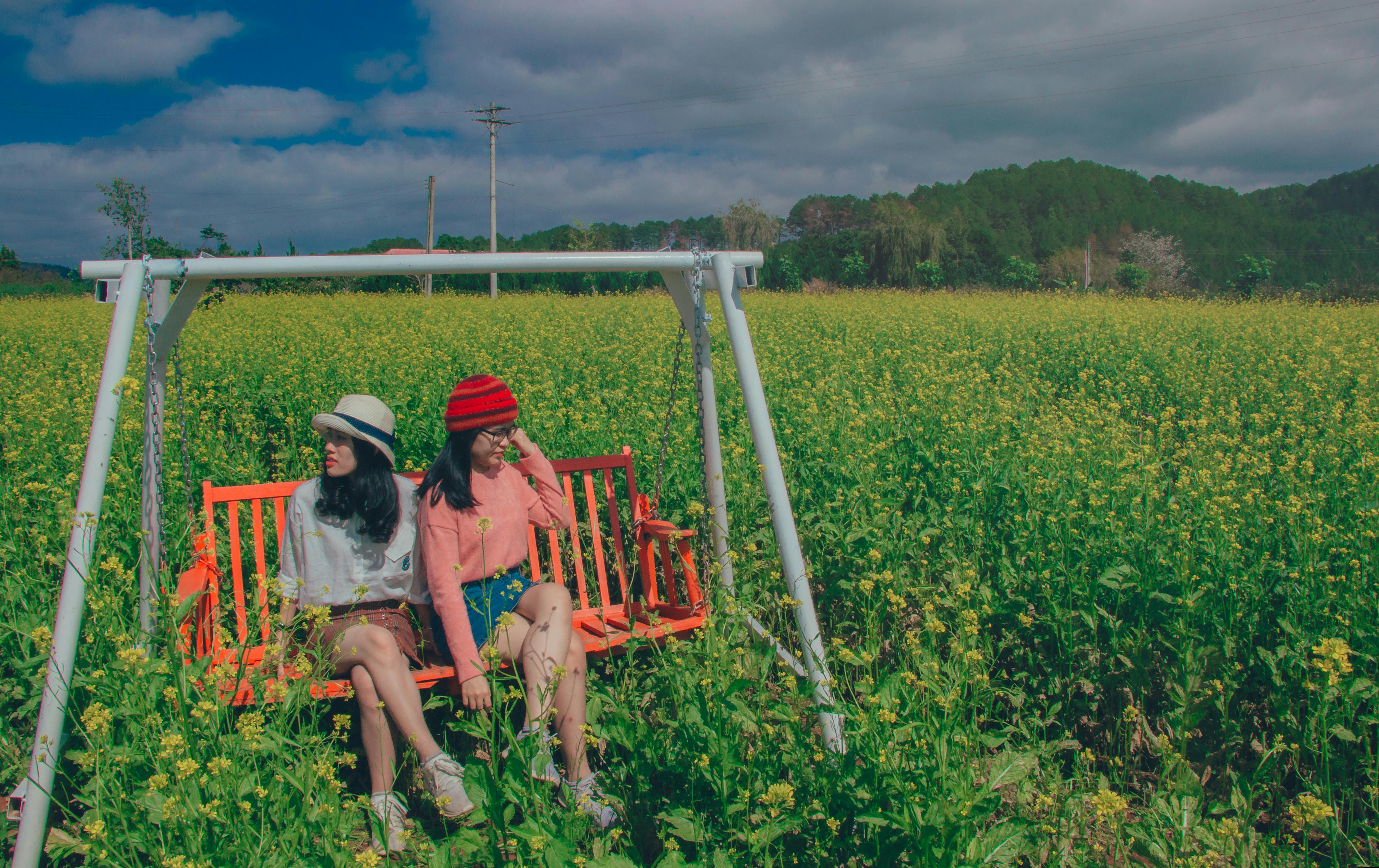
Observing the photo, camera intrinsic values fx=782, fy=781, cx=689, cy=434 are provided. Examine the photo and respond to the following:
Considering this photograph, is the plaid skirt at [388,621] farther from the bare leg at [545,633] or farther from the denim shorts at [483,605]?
the bare leg at [545,633]

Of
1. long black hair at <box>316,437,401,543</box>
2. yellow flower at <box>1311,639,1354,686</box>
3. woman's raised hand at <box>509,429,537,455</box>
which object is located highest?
woman's raised hand at <box>509,429,537,455</box>

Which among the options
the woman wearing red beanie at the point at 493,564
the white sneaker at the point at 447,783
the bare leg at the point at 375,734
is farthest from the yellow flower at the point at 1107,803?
the bare leg at the point at 375,734

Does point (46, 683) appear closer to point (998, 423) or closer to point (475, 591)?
point (475, 591)

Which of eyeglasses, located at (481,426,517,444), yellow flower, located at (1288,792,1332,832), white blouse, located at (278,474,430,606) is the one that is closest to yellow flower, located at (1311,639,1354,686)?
yellow flower, located at (1288,792,1332,832)

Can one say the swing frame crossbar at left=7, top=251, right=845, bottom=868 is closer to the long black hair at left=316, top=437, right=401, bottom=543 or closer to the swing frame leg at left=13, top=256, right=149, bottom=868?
the swing frame leg at left=13, top=256, right=149, bottom=868

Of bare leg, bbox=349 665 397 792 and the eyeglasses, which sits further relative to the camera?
the eyeglasses

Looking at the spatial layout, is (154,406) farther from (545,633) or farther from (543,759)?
(543,759)

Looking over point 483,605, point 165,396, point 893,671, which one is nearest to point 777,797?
point 893,671

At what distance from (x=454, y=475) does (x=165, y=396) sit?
3.69 feet

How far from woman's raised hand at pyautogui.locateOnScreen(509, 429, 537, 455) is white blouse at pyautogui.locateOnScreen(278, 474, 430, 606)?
1.40 feet

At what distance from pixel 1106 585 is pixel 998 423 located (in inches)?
90.6

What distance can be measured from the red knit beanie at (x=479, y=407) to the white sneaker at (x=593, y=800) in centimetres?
125

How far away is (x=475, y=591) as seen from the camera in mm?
2893

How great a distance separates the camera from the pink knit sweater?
263cm
